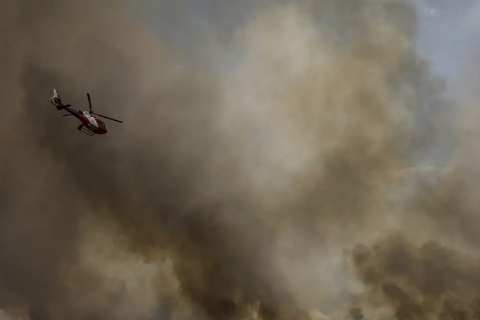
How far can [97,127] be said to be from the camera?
144ft

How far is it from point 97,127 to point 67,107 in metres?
5.47

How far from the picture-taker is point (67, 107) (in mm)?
38906

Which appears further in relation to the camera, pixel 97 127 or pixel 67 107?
pixel 97 127
